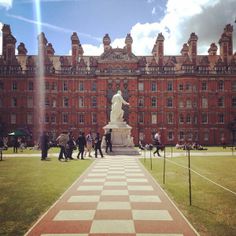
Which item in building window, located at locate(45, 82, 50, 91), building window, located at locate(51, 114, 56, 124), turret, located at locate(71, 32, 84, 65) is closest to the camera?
building window, located at locate(51, 114, 56, 124)

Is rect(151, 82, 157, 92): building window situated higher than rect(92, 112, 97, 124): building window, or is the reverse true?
rect(151, 82, 157, 92): building window

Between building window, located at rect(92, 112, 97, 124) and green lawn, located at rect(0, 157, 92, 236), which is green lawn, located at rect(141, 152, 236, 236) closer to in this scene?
green lawn, located at rect(0, 157, 92, 236)

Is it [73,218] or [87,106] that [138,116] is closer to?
[87,106]

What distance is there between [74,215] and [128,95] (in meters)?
55.3

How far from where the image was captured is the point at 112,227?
7.48 m

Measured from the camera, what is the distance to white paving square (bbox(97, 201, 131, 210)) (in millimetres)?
9297

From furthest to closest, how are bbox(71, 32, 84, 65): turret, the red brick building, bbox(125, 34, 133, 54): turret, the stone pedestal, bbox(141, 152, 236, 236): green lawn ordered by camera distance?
bbox(71, 32, 84, 65): turret
bbox(125, 34, 133, 54): turret
the red brick building
the stone pedestal
bbox(141, 152, 236, 236): green lawn

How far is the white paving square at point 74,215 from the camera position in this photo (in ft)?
27.2

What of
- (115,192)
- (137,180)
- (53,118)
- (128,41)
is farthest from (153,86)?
(115,192)

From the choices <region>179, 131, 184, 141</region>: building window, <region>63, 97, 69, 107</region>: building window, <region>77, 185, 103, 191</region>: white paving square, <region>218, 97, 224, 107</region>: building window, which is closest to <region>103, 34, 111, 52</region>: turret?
<region>63, 97, 69, 107</region>: building window

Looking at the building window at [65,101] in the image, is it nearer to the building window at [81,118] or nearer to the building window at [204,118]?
the building window at [81,118]

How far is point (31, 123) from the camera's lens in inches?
2500

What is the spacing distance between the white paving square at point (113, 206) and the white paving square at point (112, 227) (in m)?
1.31

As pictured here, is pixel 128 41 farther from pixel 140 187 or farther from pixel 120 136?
pixel 140 187
